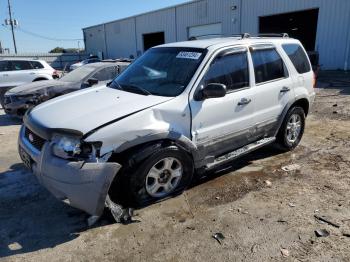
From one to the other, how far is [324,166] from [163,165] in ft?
9.14

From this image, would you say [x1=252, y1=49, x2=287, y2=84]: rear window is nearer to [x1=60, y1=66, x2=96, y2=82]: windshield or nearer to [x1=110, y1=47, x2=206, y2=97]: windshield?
[x1=110, y1=47, x2=206, y2=97]: windshield

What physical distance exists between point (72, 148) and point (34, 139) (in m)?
0.76

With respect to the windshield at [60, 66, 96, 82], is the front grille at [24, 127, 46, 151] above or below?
below

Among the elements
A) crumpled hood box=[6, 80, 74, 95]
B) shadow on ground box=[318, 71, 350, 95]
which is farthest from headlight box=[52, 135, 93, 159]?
shadow on ground box=[318, 71, 350, 95]

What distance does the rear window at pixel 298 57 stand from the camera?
5.39 metres

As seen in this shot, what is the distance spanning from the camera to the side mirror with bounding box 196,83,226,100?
3797 millimetres

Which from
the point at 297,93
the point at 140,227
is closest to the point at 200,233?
the point at 140,227

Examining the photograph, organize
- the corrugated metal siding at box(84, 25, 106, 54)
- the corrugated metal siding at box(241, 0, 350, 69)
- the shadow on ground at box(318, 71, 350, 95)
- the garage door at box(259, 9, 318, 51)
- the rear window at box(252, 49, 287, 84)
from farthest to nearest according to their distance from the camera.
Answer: the corrugated metal siding at box(84, 25, 106, 54), the garage door at box(259, 9, 318, 51), the corrugated metal siding at box(241, 0, 350, 69), the shadow on ground at box(318, 71, 350, 95), the rear window at box(252, 49, 287, 84)

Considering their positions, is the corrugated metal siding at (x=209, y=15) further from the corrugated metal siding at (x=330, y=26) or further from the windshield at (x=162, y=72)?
the windshield at (x=162, y=72)

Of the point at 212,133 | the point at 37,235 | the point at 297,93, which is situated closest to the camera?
the point at 37,235

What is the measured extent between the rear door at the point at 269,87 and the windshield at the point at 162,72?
41.0 inches

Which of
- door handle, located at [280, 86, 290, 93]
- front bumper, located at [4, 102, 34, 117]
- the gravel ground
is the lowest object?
the gravel ground

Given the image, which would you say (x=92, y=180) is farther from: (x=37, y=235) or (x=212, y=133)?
(x=212, y=133)

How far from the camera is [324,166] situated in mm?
5070
